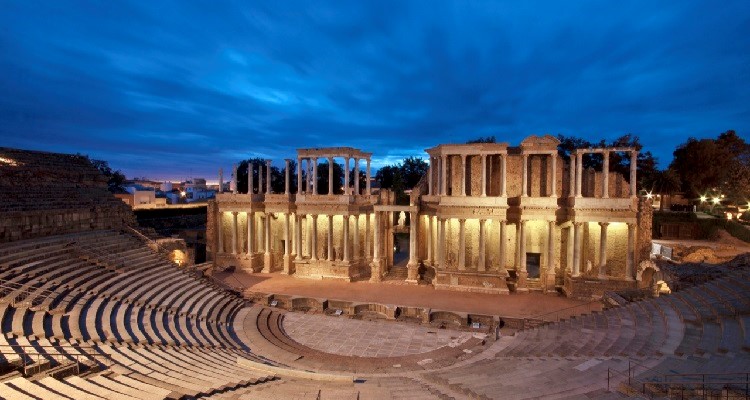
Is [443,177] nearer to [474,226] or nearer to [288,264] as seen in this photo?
[474,226]

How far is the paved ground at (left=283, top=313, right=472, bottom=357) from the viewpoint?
716 inches

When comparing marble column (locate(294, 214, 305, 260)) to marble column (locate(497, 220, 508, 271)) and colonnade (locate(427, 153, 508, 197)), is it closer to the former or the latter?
colonnade (locate(427, 153, 508, 197))

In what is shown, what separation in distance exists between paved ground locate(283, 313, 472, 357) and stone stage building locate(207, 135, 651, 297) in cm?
741

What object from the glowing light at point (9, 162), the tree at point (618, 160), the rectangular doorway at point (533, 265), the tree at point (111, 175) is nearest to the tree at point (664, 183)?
the tree at point (618, 160)

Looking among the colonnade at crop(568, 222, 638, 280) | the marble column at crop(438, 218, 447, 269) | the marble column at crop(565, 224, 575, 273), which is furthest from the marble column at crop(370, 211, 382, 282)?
the colonnade at crop(568, 222, 638, 280)

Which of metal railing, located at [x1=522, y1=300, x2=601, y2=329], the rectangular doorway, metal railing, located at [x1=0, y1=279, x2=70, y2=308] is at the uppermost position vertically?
metal railing, located at [x1=0, y1=279, x2=70, y2=308]

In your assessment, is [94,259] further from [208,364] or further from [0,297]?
[208,364]

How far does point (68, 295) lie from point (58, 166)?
14.6 m

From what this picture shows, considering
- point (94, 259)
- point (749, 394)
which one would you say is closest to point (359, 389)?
point (749, 394)

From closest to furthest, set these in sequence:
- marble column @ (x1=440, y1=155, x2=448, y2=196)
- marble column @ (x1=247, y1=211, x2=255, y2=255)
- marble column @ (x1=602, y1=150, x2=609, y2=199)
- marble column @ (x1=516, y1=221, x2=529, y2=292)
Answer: marble column @ (x1=602, y1=150, x2=609, y2=199)
marble column @ (x1=516, y1=221, x2=529, y2=292)
marble column @ (x1=440, y1=155, x2=448, y2=196)
marble column @ (x1=247, y1=211, x2=255, y2=255)

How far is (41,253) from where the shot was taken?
18.5 metres

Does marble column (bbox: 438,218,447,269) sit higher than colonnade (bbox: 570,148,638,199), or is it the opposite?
colonnade (bbox: 570,148,638,199)

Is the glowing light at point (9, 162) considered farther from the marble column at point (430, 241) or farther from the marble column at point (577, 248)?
the marble column at point (577, 248)

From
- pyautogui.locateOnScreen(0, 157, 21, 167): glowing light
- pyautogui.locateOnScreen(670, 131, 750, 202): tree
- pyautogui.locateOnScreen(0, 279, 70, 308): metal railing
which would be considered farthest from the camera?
pyautogui.locateOnScreen(670, 131, 750, 202): tree
